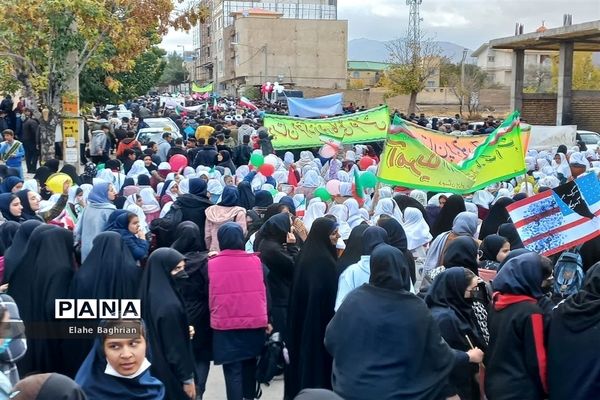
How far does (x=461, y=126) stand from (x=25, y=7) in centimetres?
1094

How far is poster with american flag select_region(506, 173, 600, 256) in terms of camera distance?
5.61 meters

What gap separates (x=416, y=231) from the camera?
715 cm

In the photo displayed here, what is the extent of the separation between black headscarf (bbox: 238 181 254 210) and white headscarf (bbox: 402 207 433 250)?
230 centimetres

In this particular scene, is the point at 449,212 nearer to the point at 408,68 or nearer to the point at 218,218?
the point at 218,218

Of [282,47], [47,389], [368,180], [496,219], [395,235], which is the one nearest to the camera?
[47,389]

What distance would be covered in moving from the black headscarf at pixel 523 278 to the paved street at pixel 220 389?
8.59 feet

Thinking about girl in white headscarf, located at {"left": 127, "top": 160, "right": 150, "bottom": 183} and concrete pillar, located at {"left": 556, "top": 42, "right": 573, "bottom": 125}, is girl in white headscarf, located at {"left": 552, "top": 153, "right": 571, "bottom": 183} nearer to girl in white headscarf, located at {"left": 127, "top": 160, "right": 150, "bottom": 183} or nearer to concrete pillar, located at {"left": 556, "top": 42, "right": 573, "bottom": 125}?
girl in white headscarf, located at {"left": 127, "top": 160, "right": 150, "bottom": 183}

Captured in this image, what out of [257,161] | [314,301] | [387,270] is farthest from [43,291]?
[257,161]

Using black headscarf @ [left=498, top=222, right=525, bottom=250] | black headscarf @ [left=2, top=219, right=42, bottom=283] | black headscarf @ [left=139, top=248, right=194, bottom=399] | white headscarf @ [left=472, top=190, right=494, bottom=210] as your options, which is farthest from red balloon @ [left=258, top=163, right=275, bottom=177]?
black headscarf @ [left=139, top=248, right=194, bottom=399]

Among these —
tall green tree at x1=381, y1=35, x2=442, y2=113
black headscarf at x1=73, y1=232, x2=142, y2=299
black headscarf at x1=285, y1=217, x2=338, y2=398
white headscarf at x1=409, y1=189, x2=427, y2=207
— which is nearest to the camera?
black headscarf at x1=73, y1=232, x2=142, y2=299

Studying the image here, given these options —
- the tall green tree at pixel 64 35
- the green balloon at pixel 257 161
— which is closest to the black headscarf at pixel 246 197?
the green balloon at pixel 257 161

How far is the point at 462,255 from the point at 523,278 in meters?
1.00

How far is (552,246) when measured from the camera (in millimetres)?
5621

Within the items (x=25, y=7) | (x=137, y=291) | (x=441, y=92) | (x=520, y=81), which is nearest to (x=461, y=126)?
(x=520, y=81)
